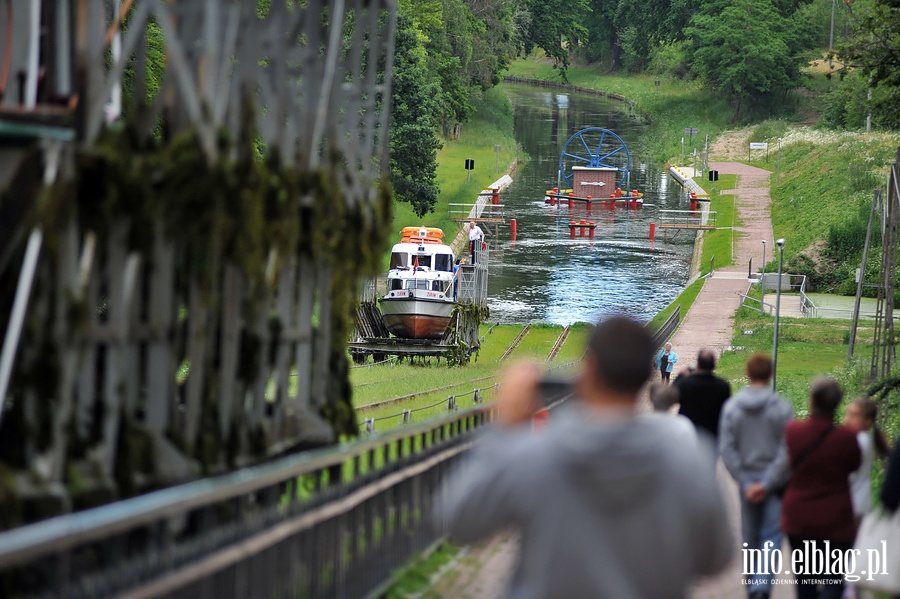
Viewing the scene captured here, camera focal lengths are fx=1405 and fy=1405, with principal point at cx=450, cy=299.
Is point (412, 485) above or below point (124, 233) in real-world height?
below

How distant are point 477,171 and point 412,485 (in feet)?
281

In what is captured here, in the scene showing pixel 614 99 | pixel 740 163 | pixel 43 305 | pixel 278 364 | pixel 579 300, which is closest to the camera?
pixel 43 305

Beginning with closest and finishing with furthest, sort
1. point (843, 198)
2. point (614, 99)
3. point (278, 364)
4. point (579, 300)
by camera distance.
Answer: point (278, 364) → point (579, 300) → point (843, 198) → point (614, 99)

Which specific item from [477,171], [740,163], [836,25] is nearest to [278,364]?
[477,171]

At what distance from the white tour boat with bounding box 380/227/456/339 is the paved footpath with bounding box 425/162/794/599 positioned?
291 inches

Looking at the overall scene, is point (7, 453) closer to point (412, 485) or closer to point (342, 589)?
point (342, 589)

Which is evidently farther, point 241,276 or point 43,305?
point 241,276

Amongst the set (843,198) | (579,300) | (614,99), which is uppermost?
(614,99)

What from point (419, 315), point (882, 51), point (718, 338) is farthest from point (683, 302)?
point (882, 51)

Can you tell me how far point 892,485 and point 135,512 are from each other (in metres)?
4.00

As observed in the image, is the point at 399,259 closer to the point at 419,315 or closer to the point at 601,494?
the point at 419,315

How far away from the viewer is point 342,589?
8.48 meters

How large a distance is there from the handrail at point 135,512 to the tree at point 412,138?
60909 mm

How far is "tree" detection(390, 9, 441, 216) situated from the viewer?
2704 inches
